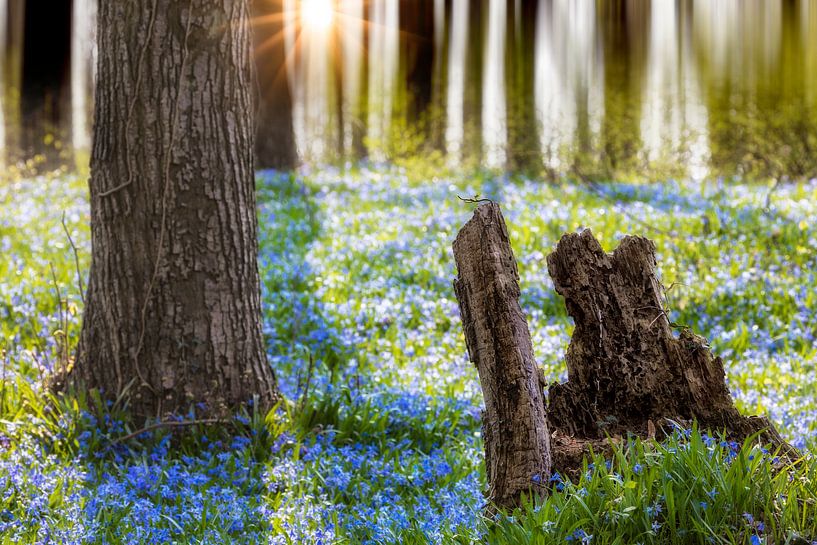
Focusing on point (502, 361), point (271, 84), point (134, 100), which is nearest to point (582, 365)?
point (502, 361)

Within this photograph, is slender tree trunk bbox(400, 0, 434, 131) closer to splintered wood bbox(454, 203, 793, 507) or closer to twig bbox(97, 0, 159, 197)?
twig bbox(97, 0, 159, 197)

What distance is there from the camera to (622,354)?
3.41 meters

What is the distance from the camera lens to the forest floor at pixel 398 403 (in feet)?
9.13

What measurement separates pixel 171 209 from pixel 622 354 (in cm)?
255

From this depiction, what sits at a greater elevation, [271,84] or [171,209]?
[271,84]

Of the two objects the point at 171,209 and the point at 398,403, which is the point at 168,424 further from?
the point at 398,403

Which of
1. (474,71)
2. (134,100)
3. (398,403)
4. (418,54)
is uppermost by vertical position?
(418,54)

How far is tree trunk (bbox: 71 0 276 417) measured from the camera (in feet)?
14.3

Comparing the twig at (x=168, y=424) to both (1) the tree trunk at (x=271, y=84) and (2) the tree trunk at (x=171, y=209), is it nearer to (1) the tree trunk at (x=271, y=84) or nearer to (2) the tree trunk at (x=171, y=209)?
(2) the tree trunk at (x=171, y=209)

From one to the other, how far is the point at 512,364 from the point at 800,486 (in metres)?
1.10

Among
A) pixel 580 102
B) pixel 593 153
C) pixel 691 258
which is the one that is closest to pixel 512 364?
pixel 691 258

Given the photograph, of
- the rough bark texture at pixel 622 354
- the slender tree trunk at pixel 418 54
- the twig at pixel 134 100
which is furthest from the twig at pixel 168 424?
the slender tree trunk at pixel 418 54

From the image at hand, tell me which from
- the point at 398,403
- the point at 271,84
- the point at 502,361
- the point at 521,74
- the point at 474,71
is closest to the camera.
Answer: the point at 502,361

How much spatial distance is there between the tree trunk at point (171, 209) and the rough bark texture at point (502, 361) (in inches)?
73.2
